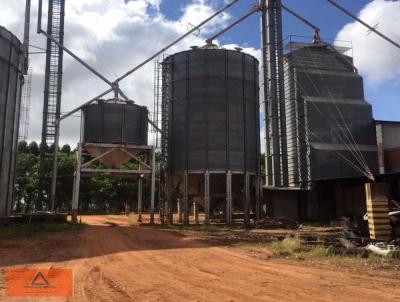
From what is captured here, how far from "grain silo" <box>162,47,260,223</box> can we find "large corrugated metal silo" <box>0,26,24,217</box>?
486 inches

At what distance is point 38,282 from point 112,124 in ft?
84.2

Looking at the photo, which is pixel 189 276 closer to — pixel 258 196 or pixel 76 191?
pixel 76 191

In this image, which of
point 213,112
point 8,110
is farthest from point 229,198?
point 8,110

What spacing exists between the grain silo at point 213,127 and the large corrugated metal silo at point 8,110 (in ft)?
40.5

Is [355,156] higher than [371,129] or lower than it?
lower

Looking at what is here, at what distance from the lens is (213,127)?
34.9m

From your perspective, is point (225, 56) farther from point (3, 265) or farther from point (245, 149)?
point (3, 265)

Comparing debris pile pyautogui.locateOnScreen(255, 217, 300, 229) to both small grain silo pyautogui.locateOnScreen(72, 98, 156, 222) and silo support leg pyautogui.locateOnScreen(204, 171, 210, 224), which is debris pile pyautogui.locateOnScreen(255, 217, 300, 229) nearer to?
silo support leg pyautogui.locateOnScreen(204, 171, 210, 224)

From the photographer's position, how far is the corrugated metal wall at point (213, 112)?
34625 mm

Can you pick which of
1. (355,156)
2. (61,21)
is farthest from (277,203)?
(61,21)

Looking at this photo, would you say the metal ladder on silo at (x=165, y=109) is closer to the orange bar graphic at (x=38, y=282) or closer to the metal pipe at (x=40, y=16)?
the metal pipe at (x=40, y=16)

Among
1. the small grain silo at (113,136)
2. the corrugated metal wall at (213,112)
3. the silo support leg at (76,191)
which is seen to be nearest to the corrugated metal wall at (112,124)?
the small grain silo at (113,136)

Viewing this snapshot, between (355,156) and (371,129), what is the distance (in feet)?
12.1

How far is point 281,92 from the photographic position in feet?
140
